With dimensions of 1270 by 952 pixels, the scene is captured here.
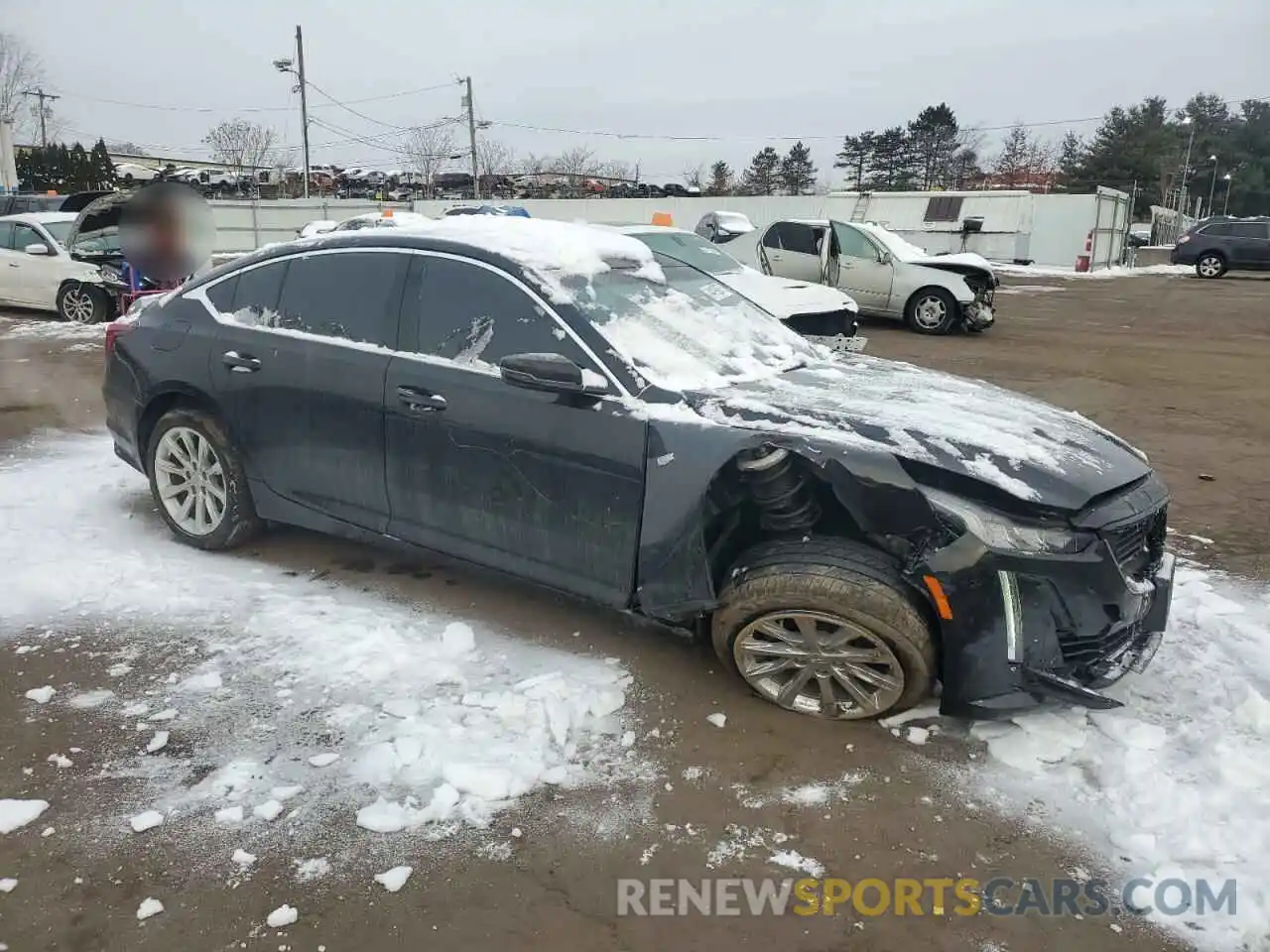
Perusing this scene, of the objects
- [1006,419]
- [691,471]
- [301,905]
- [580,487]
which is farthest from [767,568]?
[301,905]

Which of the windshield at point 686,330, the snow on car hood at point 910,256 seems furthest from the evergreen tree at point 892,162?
the windshield at point 686,330

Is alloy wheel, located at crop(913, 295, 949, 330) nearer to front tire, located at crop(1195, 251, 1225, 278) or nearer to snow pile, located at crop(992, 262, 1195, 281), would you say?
snow pile, located at crop(992, 262, 1195, 281)

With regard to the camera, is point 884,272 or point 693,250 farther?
point 884,272

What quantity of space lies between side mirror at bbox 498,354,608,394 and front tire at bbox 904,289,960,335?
11603 mm

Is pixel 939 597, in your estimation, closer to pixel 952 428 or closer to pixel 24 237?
pixel 952 428

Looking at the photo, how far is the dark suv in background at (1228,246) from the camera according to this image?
26531 mm

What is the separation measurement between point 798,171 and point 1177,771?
71.2 meters

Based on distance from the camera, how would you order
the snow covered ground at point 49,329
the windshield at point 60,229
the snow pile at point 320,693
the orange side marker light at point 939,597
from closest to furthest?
1. the snow pile at point 320,693
2. the orange side marker light at point 939,597
3. the snow covered ground at point 49,329
4. the windshield at point 60,229

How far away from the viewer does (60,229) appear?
13.1m

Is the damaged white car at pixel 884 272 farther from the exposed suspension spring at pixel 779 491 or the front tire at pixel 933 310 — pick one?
the exposed suspension spring at pixel 779 491

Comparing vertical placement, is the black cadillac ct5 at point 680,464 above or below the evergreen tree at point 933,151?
below

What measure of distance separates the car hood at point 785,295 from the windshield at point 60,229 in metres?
9.76

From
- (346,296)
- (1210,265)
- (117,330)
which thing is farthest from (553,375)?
(1210,265)

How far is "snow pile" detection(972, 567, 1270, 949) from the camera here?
249 cm
